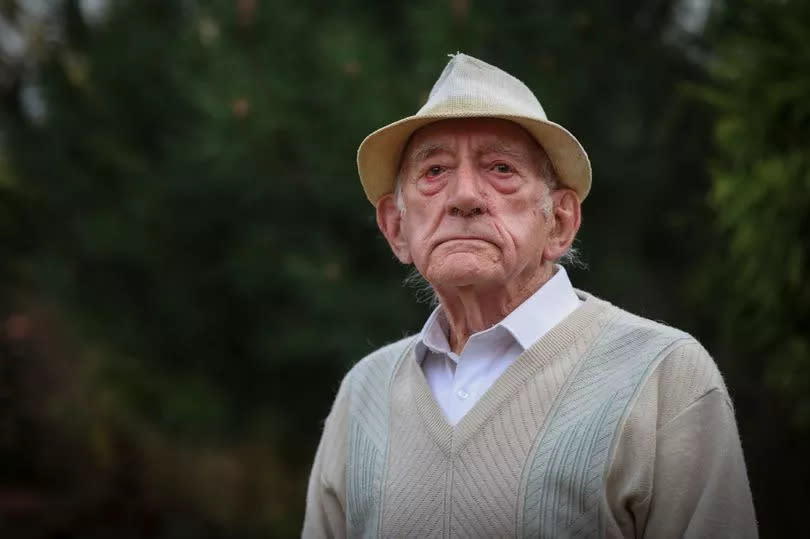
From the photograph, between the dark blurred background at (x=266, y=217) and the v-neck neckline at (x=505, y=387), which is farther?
the dark blurred background at (x=266, y=217)

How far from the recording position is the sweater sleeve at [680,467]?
2.16 meters

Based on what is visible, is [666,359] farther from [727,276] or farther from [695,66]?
[695,66]

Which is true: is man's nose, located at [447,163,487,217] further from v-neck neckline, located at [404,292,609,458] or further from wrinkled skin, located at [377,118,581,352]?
v-neck neckline, located at [404,292,609,458]

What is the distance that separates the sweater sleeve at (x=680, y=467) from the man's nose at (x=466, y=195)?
60 centimetres

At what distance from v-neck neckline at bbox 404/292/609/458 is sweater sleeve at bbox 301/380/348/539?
0.30 meters

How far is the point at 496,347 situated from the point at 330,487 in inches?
22.9

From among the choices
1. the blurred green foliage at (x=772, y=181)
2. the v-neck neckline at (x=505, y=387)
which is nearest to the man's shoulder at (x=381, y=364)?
the v-neck neckline at (x=505, y=387)

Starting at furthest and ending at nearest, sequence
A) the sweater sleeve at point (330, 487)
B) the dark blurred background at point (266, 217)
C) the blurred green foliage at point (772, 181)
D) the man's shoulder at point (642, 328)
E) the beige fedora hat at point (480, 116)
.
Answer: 1. the dark blurred background at point (266, 217)
2. the blurred green foliage at point (772, 181)
3. the sweater sleeve at point (330, 487)
4. the beige fedora hat at point (480, 116)
5. the man's shoulder at point (642, 328)

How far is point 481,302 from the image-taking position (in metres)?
2.59

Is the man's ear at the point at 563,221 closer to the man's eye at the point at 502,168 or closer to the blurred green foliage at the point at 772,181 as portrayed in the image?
the man's eye at the point at 502,168

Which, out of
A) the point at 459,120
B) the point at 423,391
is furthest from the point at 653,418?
the point at 459,120

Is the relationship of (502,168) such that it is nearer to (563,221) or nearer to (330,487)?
(563,221)

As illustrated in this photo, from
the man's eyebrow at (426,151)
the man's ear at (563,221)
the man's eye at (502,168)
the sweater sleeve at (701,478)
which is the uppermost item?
the man's eyebrow at (426,151)

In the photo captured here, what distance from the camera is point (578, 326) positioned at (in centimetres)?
246
